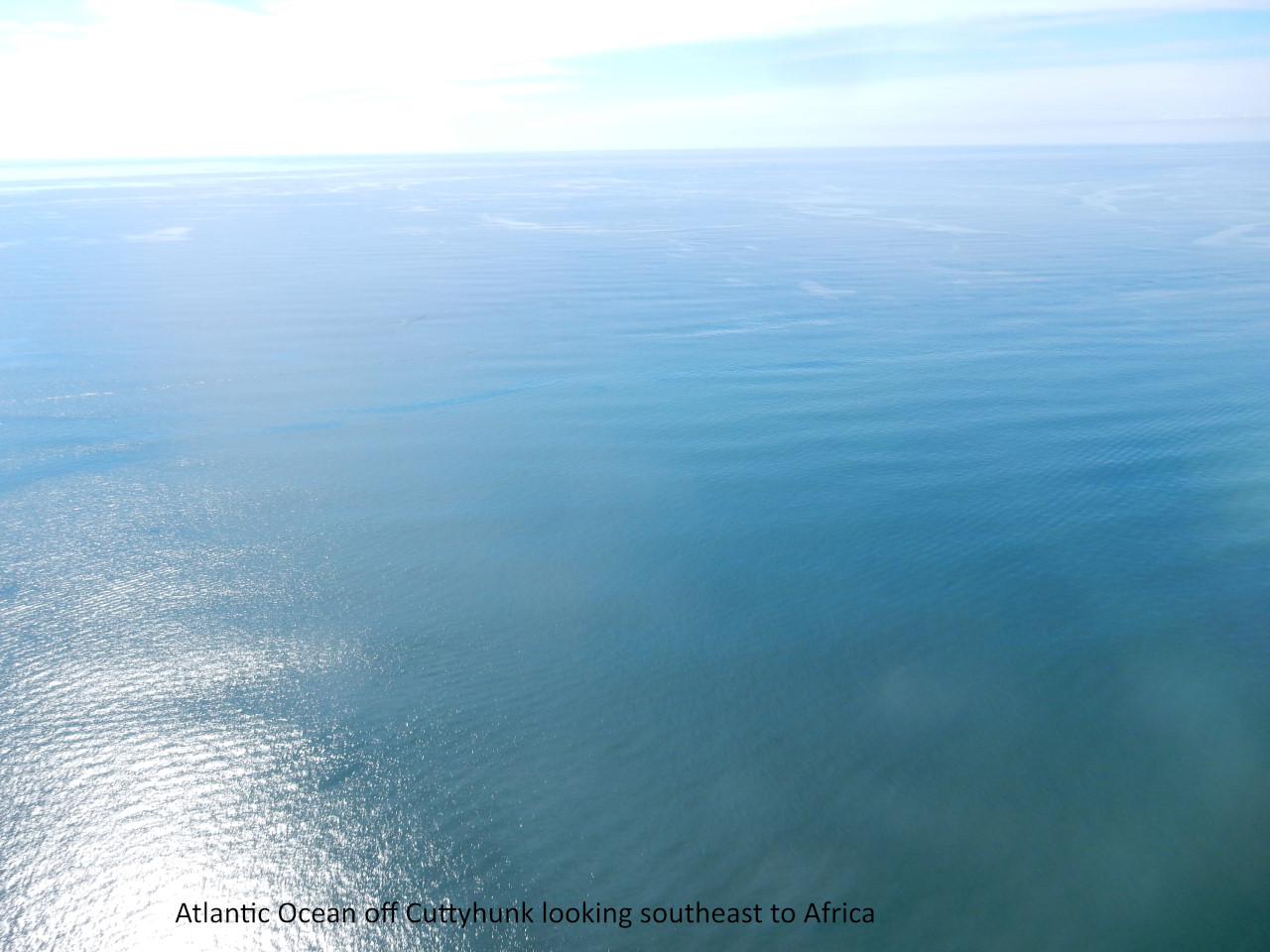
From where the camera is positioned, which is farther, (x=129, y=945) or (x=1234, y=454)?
(x=1234, y=454)

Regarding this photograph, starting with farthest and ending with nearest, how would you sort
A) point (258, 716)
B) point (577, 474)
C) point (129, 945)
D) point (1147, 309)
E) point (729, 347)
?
point (1147, 309) < point (729, 347) < point (577, 474) < point (258, 716) < point (129, 945)

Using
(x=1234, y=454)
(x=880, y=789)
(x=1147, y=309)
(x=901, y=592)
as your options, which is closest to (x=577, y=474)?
(x=901, y=592)

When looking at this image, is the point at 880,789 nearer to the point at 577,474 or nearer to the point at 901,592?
the point at 901,592

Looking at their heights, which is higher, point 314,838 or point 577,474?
point 577,474

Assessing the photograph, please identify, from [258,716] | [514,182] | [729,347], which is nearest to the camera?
[258,716]

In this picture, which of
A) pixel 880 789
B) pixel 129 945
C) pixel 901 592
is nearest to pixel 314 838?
pixel 129 945

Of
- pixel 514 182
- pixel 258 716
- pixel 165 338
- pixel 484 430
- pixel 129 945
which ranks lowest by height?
pixel 129 945
